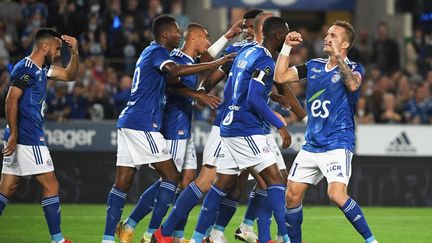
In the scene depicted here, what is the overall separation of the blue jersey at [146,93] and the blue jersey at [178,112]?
1.42ft

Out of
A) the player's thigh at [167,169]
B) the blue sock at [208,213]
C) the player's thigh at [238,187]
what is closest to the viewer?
the blue sock at [208,213]

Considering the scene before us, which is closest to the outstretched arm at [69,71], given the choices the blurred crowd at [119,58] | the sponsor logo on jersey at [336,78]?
the sponsor logo on jersey at [336,78]

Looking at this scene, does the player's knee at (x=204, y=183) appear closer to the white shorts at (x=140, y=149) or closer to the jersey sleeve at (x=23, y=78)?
the white shorts at (x=140, y=149)

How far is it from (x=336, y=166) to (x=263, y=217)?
1.21 m

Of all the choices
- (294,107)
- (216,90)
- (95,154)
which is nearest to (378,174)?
(216,90)

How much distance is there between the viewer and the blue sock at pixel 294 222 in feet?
33.2

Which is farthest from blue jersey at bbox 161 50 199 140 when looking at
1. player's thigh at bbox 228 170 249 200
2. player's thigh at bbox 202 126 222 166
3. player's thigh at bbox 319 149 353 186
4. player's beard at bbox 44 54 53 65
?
player's thigh at bbox 319 149 353 186

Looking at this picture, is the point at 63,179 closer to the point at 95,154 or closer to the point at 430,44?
the point at 95,154

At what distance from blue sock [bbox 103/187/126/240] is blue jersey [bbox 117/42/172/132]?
72 cm

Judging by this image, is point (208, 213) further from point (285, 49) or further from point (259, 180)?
point (285, 49)

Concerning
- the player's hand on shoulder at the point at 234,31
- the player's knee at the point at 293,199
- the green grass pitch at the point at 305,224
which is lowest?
the green grass pitch at the point at 305,224

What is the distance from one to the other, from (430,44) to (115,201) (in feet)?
44.3

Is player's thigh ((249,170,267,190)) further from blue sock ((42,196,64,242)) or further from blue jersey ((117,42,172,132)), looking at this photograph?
blue sock ((42,196,64,242))

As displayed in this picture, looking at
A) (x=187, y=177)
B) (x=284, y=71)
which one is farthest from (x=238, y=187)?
(x=284, y=71)
